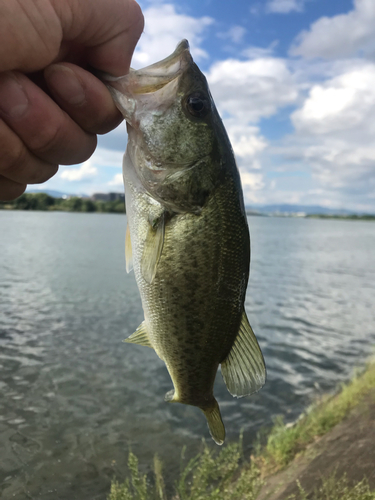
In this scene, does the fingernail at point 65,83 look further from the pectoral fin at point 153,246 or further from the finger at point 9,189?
the pectoral fin at point 153,246

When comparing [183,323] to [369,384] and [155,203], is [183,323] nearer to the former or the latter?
[155,203]

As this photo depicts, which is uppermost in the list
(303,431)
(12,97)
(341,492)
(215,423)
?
(12,97)

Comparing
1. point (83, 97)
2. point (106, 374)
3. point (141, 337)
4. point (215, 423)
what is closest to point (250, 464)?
point (106, 374)

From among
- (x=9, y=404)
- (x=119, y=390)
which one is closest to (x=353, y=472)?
(x=119, y=390)

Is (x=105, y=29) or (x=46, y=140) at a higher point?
(x=105, y=29)

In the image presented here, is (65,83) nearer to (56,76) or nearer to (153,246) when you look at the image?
(56,76)

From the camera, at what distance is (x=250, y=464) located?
8.34 m

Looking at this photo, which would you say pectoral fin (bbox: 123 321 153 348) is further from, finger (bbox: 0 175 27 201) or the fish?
finger (bbox: 0 175 27 201)

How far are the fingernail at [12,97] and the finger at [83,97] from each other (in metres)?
0.18

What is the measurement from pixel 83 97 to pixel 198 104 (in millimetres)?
692

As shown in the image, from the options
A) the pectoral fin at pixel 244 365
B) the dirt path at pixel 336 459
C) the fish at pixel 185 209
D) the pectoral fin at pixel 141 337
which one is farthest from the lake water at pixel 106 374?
the fish at pixel 185 209

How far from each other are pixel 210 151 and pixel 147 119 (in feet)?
1.40

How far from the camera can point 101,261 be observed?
3102cm

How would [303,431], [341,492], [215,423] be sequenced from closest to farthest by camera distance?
[215,423] → [341,492] → [303,431]
